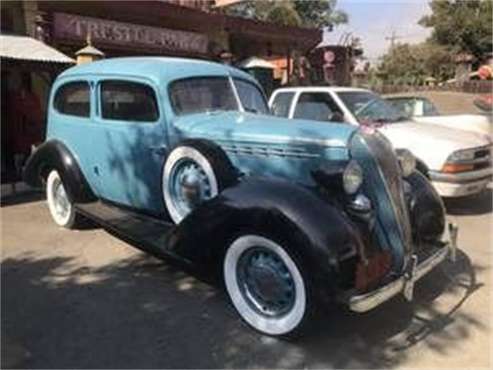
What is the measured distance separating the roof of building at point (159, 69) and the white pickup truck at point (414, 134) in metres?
2.11

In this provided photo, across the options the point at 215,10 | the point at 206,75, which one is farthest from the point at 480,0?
the point at 206,75

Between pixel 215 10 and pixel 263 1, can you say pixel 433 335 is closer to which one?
pixel 215 10

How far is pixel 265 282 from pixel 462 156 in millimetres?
4501

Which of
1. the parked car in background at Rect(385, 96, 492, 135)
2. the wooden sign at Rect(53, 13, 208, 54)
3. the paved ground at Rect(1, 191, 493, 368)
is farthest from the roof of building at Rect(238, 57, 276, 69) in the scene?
the paved ground at Rect(1, 191, 493, 368)

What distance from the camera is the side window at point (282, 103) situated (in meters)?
9.51

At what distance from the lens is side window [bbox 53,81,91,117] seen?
24.0 feet

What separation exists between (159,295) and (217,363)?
52.9 inches

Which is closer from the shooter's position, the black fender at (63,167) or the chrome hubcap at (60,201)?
the black fender at (63,167)

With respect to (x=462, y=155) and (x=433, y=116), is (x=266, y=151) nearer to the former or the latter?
(x=462, y=155)

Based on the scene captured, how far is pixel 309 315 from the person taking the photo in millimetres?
4535

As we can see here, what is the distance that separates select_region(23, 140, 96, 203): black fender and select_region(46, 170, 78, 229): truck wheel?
0.13 meters

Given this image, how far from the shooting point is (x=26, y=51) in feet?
37.3

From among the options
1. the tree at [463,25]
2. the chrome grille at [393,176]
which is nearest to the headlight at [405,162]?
the chrome grille at [393,176]

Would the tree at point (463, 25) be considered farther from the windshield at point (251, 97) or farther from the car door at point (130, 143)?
the car door at point (130, 143)
